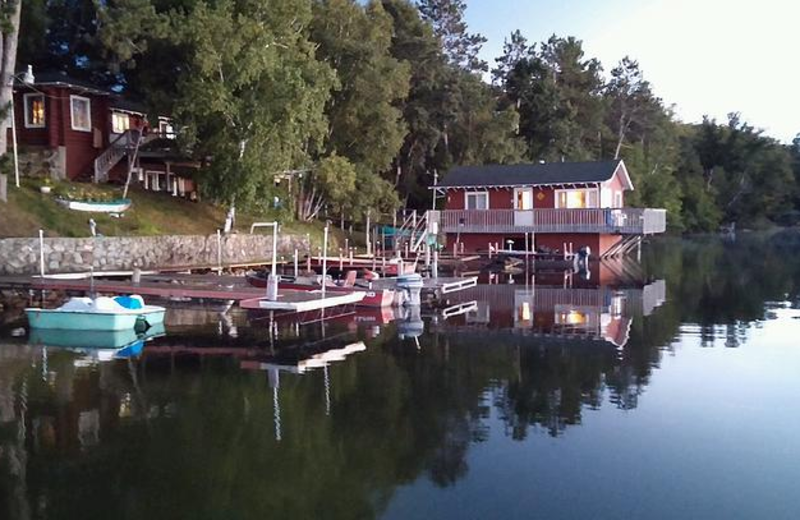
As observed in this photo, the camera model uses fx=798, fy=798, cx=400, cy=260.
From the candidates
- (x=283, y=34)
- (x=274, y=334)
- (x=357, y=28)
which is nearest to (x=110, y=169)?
(x=283, y=34)

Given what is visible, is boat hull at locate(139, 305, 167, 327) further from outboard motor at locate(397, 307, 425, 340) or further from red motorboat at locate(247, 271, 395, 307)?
outboard motor at locate(397, 307, 425, 340)

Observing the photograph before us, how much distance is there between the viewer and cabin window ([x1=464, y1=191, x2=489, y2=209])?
50094mm

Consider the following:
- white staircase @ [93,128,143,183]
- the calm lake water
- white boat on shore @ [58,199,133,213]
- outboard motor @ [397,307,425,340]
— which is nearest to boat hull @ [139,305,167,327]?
the calm lake water

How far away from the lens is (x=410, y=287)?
28094 mm

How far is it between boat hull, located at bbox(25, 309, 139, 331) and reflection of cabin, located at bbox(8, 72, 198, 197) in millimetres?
18255

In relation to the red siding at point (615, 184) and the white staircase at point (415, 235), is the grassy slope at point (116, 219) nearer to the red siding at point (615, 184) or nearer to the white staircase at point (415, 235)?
the white staircase at point (415, 235)

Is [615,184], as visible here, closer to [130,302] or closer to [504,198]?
[504,198]

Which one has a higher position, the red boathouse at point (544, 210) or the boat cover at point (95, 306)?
the red boathouse at point (544, 210)

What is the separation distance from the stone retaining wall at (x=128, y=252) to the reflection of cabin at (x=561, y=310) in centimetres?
1231

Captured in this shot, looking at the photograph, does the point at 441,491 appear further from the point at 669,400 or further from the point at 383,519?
the point at 669,400

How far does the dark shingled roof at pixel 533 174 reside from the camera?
46938 mm

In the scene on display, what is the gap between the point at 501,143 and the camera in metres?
62.2

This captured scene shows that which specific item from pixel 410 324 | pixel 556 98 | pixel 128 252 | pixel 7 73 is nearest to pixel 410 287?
pixel 410 324

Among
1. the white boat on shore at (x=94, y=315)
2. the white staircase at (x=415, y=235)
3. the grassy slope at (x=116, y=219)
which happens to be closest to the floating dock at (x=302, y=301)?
the white boat on shore at (x=94, y=315)
